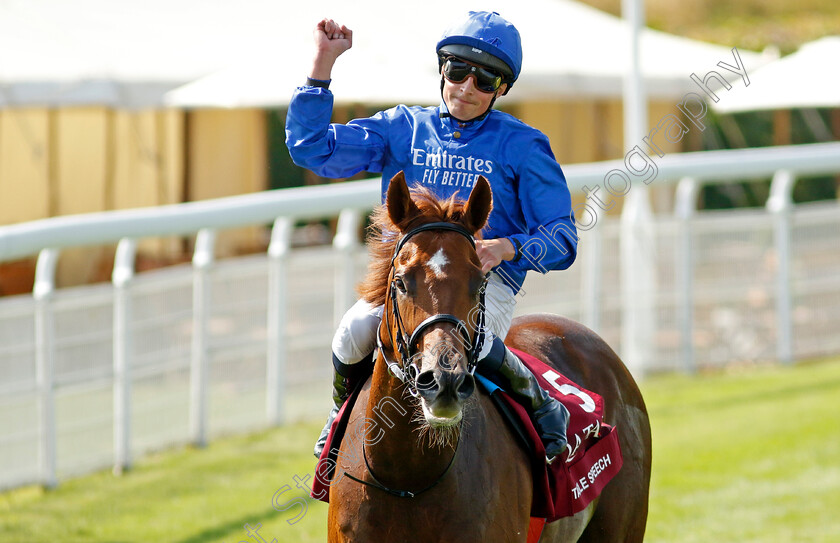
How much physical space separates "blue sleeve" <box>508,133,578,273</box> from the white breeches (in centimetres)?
11

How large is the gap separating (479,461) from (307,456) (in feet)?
14.6

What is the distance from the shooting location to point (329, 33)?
10.9ft

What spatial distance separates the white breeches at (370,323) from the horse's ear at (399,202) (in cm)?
30

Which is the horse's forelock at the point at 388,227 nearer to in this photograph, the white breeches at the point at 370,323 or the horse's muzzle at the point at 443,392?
the white breeches at the point at 370,323

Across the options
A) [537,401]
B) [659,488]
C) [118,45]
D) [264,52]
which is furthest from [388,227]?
[118,45]

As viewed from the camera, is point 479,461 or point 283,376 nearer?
point 479,461

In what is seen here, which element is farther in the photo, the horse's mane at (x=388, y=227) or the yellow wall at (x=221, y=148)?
the yellow wall at (x=221, y=148)

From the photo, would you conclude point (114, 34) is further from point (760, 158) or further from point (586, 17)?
point (760, 158)

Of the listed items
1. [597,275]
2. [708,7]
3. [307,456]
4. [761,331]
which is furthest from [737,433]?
[708,7]

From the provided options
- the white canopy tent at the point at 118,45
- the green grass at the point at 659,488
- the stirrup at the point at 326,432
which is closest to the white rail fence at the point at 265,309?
the green grass at the point at 659,488

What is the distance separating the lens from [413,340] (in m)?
2.82

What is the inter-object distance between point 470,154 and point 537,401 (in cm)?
82

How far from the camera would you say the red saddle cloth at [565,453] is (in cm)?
352

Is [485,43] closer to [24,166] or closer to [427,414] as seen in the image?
[427,414]
